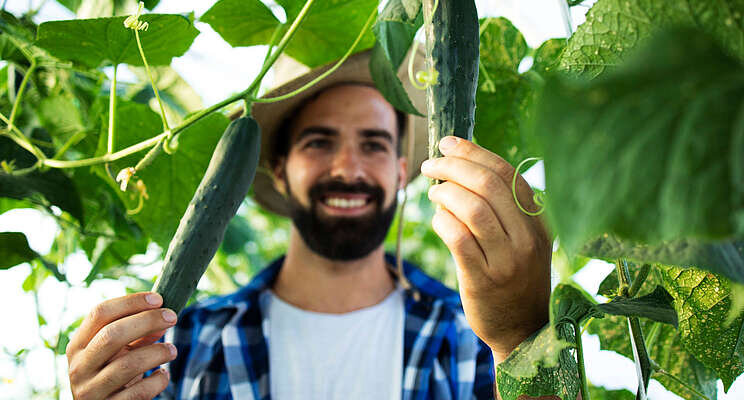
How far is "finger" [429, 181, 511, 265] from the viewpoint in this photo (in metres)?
0.45

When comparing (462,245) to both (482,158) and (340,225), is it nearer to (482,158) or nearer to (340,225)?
(482,158)

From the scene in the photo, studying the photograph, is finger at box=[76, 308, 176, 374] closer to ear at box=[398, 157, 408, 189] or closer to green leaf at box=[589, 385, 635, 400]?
green leaf at box=[589, 385, 635, 400]

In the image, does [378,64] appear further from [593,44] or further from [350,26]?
[593,44]

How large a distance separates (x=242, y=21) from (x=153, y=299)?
38 centimetres

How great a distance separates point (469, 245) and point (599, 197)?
0.28 m

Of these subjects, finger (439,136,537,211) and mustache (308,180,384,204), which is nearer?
finger (439,136,537,211)

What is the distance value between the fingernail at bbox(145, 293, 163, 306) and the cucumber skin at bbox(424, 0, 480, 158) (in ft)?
1.06

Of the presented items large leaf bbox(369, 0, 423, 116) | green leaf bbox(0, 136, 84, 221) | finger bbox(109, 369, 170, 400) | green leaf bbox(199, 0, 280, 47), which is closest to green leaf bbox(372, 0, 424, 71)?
large leaf bbox(369, 0, 423, 116)

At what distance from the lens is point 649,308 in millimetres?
397

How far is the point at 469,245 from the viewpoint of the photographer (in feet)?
1.54

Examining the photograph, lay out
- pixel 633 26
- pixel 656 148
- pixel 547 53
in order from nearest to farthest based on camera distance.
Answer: pixel 656 148 < pixel 633 26 < pixel 547 53

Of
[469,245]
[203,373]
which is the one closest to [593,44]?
[469,245]

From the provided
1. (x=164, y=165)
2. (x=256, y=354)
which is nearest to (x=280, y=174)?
(x=256, y=354)

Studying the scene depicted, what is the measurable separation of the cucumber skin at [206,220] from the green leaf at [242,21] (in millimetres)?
203
